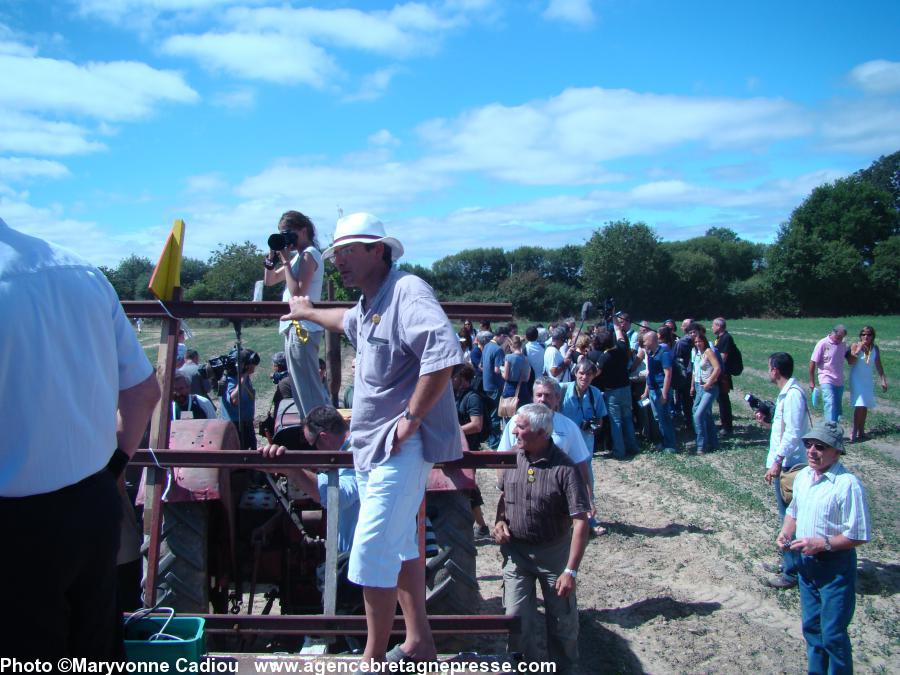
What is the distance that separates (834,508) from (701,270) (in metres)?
68.8

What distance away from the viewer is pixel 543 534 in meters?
4.27

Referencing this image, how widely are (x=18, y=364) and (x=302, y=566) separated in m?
2.84

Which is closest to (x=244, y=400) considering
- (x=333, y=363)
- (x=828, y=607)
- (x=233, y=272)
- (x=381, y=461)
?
(x=333, y=363)

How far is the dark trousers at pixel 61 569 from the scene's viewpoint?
1797mm

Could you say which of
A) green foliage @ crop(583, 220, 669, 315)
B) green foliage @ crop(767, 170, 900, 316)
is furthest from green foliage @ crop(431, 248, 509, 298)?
green foliage @ crop(767, 170, 900, 316)

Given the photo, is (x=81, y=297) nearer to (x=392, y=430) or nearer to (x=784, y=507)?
(x=392, y=430)

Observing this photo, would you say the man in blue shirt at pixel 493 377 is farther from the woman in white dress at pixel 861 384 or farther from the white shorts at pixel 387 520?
the white shorts at pixel 387 520

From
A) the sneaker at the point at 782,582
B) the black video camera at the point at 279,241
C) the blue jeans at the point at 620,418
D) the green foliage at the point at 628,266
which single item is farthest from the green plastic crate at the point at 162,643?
the green foliage at the point at 628,266

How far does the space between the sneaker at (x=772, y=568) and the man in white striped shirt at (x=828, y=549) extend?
1.95 meters

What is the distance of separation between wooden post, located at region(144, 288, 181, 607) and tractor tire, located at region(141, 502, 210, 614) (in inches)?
5.3

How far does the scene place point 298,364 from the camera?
15.5ft

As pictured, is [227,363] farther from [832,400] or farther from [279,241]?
[832,400]

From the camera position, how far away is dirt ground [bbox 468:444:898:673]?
4738 millimetres

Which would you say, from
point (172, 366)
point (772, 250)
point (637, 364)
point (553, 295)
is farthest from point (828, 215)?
point (172, 366)
